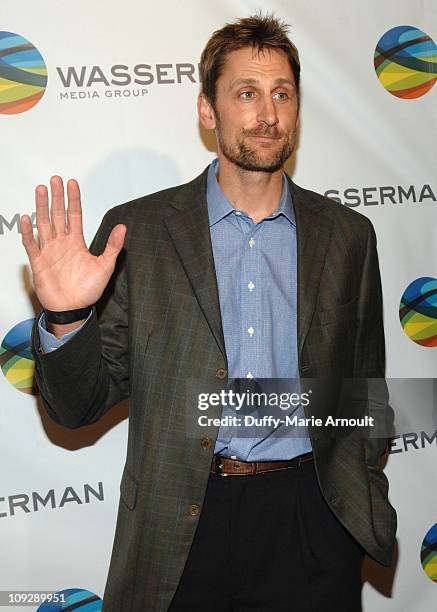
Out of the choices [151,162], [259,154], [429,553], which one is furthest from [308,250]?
[429,553]

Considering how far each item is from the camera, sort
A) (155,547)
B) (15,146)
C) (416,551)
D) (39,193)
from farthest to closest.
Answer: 1. (416,551)
2. (15,146)
3. (155,547)
4. (39,193)

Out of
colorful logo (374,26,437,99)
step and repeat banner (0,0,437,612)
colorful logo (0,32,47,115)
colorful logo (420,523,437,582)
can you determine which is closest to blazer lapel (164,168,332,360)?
Result: step and repeat banner (0,0,437,612)

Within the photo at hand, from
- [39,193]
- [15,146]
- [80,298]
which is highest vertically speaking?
[15,146]

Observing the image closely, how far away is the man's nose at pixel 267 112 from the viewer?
209cm

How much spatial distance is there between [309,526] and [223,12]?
5.55 feet

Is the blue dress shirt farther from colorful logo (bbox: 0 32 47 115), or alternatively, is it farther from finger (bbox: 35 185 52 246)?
colorful logo (bbox: 0 32 47 115)

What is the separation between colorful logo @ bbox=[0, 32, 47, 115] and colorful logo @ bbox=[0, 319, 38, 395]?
0.70 metres

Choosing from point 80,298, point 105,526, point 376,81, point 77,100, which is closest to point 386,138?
point 376,81

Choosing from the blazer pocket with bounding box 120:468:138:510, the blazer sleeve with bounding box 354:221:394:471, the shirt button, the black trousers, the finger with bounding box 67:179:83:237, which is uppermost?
the finger with bounding box 67:179:83:237

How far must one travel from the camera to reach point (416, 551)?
294cm

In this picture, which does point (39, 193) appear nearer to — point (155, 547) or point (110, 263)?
point (110, 263)

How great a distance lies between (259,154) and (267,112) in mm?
115

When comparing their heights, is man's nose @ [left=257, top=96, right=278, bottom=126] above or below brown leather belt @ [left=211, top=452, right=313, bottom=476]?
above

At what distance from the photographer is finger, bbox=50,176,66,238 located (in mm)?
1723
